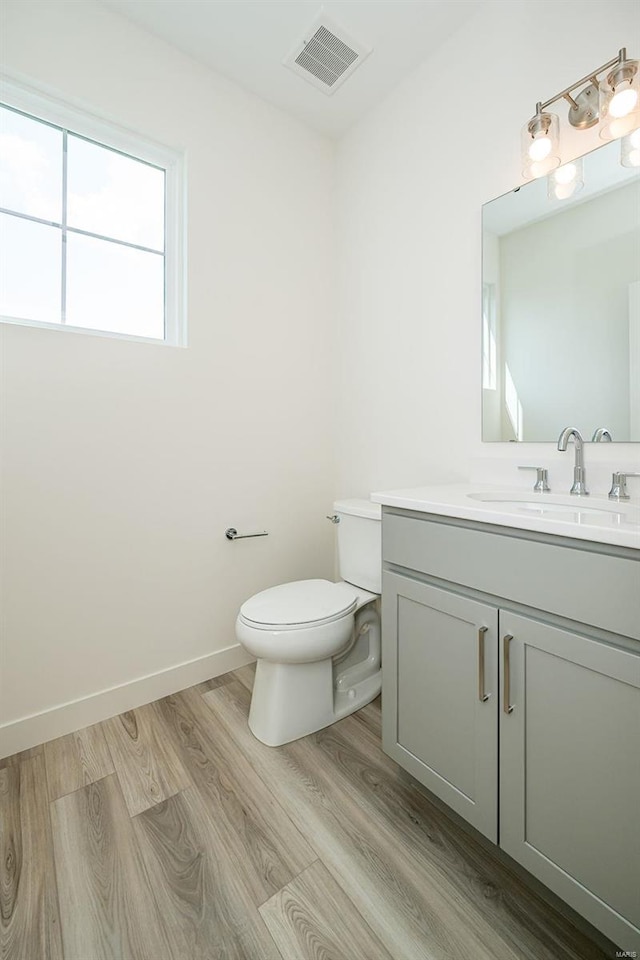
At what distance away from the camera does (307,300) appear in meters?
2.18

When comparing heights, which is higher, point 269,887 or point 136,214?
point 136,214

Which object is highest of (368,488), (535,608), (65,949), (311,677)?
(368,488)

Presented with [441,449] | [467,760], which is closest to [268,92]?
[441,449]

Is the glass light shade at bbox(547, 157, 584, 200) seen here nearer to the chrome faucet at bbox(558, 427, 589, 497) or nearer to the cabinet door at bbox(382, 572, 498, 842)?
the chrome faucet at bbox(558, 427, 589, 497)

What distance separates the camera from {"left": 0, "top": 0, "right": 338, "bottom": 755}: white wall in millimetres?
1468

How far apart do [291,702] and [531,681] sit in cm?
88

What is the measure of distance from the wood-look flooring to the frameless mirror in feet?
3.95

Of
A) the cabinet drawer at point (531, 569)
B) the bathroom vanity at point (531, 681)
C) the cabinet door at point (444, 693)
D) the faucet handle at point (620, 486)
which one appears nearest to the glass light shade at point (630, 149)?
the faucet handle at point (620, 486)

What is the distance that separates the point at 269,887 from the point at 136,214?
2295mm

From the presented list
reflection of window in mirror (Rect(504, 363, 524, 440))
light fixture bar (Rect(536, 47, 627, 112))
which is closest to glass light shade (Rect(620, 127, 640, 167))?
light fixture bar (Rect(536, 47, 627, 112))

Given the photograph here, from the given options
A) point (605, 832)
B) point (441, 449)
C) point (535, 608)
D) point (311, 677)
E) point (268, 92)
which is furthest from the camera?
point (268, 92)

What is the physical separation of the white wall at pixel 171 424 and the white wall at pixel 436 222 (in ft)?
0.75

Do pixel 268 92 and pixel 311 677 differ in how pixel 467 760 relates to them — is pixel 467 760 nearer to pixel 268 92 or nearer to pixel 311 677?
pixel 311 677

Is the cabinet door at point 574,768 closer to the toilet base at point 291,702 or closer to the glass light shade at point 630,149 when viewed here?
the toilet base at point 291,702
